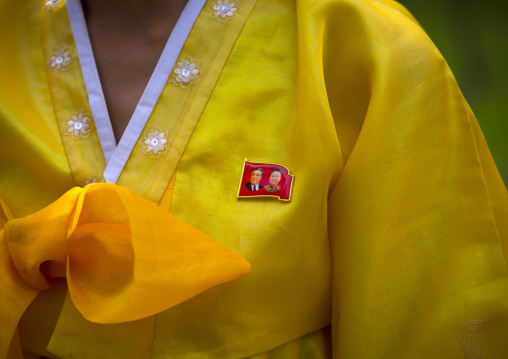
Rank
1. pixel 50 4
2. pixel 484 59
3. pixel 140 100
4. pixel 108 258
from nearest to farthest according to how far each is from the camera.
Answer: pixel 108 258
pixel 140 100
pixel 50 4
pixel 484 59

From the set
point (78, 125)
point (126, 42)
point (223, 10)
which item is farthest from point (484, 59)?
point (78, 125)

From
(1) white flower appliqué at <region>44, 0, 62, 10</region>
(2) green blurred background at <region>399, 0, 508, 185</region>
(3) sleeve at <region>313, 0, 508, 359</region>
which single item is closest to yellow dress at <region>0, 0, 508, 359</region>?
(3) sleeve at <region>313, 0, 508, 359</region>

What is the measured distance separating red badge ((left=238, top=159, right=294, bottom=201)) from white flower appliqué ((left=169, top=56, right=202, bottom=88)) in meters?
0.17

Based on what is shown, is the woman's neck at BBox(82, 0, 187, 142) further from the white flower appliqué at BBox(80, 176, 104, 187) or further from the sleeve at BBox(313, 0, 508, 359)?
the sleeve at BBox(313, 0, 508, 359)

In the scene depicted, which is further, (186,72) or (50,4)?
(50,4)

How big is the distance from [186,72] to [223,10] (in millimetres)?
126

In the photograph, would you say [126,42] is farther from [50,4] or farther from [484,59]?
[484,59]

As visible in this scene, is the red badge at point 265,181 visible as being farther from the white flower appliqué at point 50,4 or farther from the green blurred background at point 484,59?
the green blurred background at point 484,59

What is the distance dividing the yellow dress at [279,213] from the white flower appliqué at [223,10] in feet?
0.10

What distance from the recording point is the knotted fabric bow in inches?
22.6

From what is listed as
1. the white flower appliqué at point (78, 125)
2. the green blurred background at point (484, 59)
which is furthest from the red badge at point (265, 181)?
the green blurred background at point (484, 59)

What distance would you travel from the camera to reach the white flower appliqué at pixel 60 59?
2.71 feet

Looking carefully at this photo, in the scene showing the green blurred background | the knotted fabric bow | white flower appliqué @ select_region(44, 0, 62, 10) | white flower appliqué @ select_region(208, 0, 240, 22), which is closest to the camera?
the knotted fabric bow

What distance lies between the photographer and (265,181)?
2.29 ft
